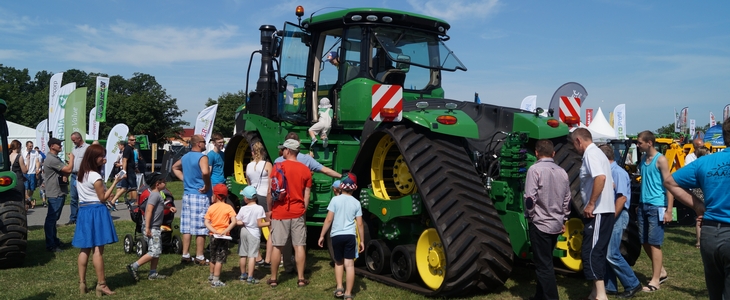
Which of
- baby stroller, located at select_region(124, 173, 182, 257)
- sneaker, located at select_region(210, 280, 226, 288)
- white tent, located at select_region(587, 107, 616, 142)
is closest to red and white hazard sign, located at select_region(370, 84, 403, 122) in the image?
sneaker, located at select_region(210, 280, 226, 288)

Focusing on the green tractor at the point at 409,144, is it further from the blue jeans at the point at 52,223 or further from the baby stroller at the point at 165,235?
the blue jeans at the point at 52,223

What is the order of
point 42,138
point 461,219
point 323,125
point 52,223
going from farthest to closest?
point 42,138
point 52,223
point 323,125
point 461,219

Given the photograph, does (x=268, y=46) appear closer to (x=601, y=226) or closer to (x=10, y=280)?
(x=10, y=280)

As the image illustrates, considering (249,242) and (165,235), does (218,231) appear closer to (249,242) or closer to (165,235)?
(249,242)

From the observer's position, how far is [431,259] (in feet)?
20.3

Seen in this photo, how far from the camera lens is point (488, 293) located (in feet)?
20.0

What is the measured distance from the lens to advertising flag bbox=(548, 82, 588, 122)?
8.36 metres

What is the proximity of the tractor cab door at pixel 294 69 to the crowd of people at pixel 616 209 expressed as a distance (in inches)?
169

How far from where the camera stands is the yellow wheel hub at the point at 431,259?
Result: 6070 mm

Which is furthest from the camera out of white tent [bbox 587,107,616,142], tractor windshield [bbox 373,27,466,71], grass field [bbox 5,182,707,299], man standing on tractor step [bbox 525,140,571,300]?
white tent [bbox 587,107,616,142]

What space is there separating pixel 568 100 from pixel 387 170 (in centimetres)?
302

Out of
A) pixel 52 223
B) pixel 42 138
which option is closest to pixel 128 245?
pixel 52 223

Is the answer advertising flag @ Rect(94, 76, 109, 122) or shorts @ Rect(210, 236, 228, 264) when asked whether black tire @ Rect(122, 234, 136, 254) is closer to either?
shorts @ Rect(210, 236, 228, 264)

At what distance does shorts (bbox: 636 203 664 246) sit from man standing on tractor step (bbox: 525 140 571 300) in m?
1.62
